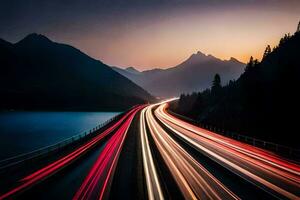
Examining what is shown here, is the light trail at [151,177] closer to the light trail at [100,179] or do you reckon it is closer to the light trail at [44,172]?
the light trail at [100,179]

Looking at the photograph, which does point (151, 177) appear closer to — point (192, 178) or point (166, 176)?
point (166, 176)

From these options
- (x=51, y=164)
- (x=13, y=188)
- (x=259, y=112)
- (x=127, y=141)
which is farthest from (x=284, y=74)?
(x=13, y=188)

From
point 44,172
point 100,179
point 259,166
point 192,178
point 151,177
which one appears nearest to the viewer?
point 192,178

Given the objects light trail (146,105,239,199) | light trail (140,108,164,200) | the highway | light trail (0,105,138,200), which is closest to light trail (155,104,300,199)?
the highway

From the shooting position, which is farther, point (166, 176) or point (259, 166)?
point (259, 166)

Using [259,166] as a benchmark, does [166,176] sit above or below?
below

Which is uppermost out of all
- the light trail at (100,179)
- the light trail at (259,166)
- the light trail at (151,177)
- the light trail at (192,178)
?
the light trail at (259,166)

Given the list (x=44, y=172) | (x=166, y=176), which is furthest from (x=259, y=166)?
(x=44, y=172)

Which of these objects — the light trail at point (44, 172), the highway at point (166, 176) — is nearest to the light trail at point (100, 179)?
the highway at point (166, 176)

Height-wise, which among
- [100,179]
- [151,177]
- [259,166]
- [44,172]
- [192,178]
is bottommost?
[44,172]

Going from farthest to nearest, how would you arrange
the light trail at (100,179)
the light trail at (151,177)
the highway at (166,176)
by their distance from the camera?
1. the highway at (166,176)
2. the light trail at (100,179)
3. the light trail at (151,177)

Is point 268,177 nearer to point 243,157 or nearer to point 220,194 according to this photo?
point 220,194

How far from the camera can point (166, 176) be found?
2777cm

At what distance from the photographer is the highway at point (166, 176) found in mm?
22422
